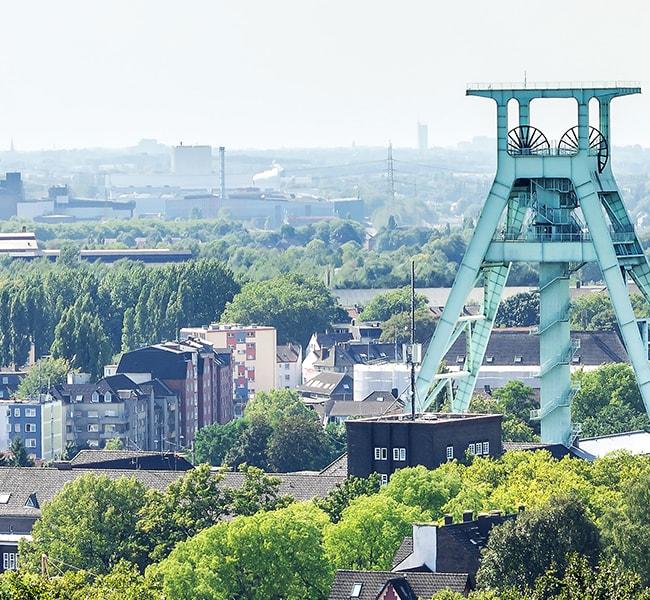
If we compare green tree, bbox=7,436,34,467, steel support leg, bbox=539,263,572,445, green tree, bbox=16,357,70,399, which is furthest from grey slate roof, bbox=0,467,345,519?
green tree, bbox=16,357,70,399

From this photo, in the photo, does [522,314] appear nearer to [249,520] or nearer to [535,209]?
[535,209]

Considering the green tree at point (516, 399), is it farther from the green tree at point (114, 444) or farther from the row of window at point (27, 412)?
the row of window at point (27, 412)

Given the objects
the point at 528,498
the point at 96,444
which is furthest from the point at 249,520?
the point at 96,444

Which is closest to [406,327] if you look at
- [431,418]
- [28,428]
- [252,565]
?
[28,428]

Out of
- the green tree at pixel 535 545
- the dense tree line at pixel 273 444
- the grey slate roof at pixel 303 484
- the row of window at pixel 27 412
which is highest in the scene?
the green tree at pixel 535 545

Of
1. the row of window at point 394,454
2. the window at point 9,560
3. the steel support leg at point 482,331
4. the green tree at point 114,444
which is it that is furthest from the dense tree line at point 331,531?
the green tree at point 114,444

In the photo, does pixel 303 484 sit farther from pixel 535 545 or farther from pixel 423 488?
pixel 535 545

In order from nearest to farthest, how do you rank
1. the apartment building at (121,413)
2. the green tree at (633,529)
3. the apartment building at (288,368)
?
the green tree at (633,529)
the apartment building at (121,413)
the apartment building at (288,368)
